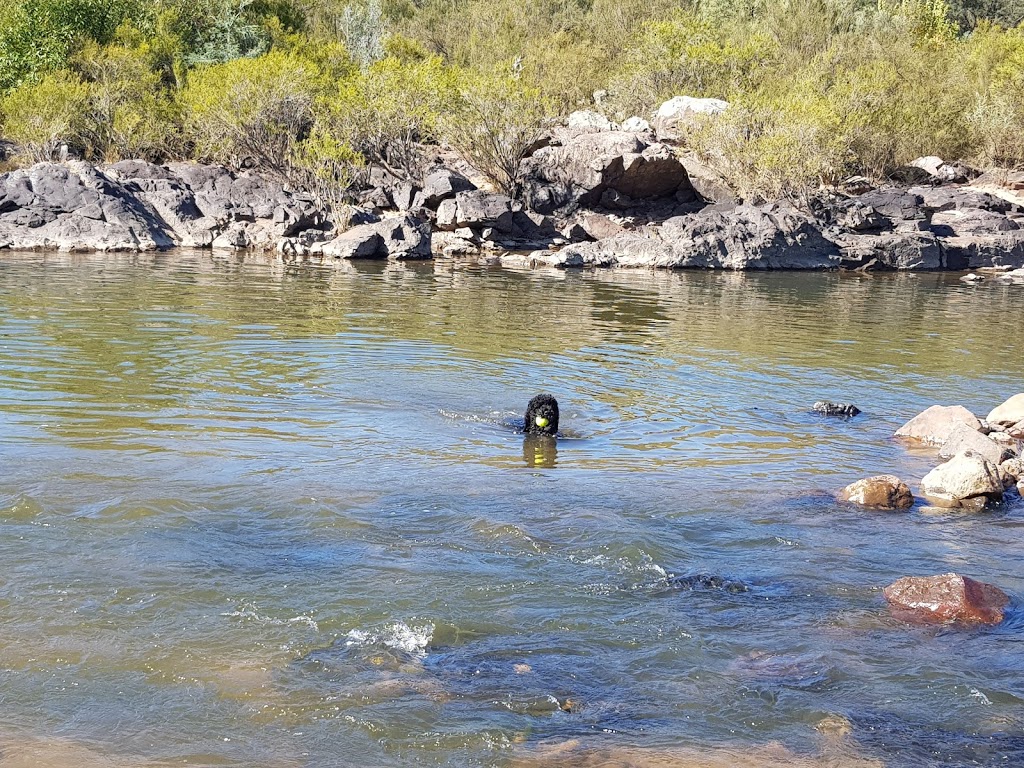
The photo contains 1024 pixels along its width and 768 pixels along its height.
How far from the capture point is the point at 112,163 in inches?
1517

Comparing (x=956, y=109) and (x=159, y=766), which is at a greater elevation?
(x=956, y=109)

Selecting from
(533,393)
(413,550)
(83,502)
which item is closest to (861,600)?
(413,550)

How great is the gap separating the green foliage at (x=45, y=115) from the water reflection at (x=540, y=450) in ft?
113

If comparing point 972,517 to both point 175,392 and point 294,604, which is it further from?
point 175,392

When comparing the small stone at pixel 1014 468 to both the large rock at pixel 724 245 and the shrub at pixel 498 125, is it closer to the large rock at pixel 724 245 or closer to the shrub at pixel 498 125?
the large rock at pixel 724 245

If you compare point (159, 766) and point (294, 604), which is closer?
point (159, 766)

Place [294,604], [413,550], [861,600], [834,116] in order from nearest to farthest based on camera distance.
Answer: [294,604]
[861,600]
[413,550]
[834,116]

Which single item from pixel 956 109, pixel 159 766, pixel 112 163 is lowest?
pixel 159 766

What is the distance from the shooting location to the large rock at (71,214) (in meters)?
32.4

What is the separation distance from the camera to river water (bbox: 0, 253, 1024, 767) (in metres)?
4.62

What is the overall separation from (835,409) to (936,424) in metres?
1.31

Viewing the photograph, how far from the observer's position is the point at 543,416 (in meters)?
10.4

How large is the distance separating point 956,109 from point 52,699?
45223 millimetres

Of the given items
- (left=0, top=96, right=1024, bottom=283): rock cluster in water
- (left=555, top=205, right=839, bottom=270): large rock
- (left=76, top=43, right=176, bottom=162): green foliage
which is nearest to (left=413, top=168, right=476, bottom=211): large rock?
(left=0, top=96, right=1024, bottom=283): rock cluster in water
